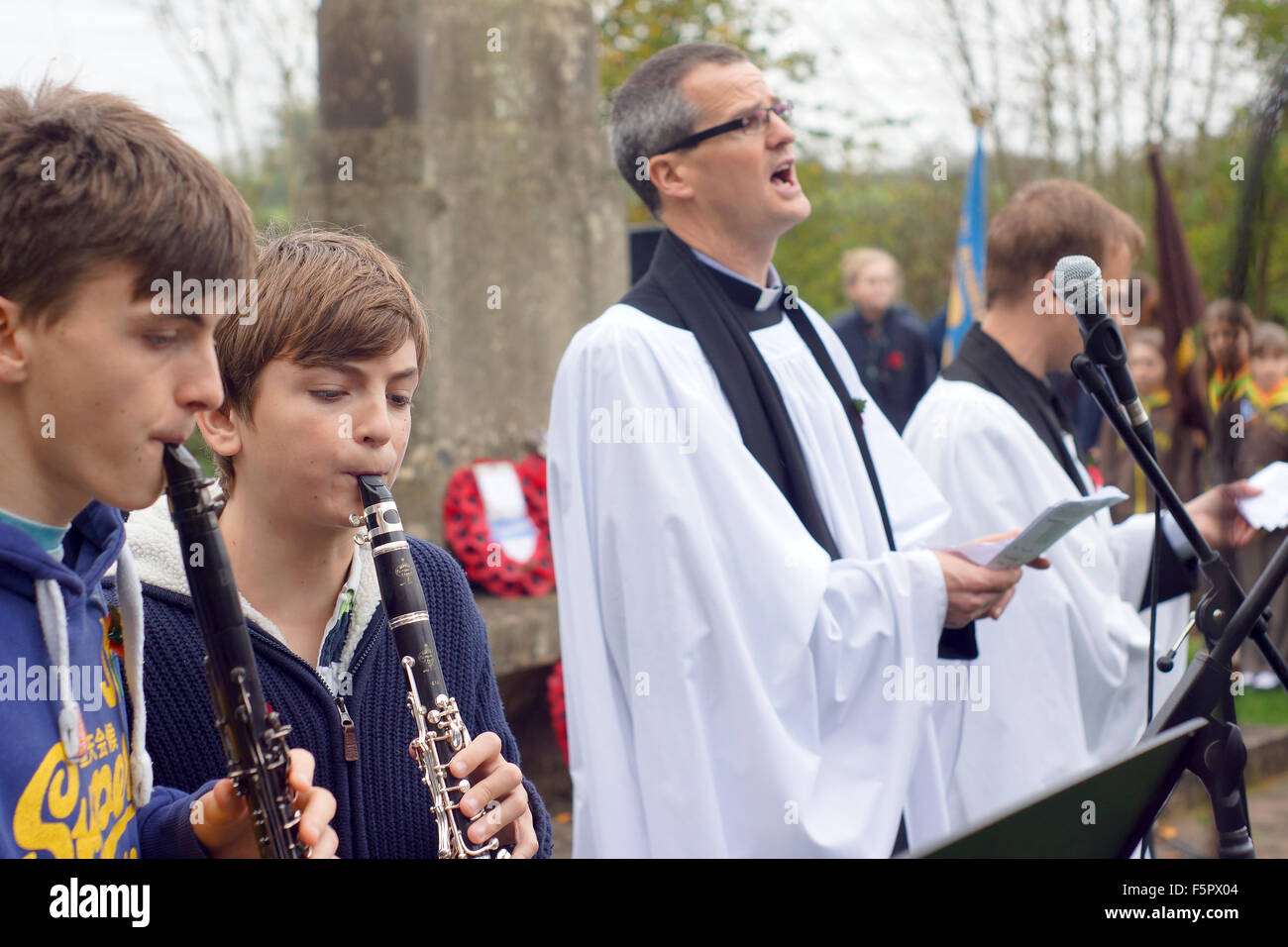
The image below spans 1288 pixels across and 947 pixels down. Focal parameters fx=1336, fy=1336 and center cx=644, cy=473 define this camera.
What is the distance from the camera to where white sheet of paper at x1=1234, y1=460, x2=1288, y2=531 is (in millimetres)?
2730

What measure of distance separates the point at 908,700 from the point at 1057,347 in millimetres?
1427

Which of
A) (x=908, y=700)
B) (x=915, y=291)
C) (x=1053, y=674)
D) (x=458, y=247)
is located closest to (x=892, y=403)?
(x=458, y=247)

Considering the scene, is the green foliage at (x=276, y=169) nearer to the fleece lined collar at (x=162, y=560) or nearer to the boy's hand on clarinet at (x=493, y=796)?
the fleece lined collar at (x=162, y=560)

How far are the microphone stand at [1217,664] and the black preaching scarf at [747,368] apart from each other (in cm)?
81

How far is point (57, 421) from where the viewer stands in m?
1.40

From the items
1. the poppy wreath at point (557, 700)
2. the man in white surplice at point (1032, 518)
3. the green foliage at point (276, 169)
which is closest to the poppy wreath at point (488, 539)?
the poppy wreath at point (557, 700)

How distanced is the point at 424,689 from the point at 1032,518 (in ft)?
7.22

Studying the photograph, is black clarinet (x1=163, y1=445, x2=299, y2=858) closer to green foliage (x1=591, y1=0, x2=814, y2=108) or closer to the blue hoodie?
the blue hoodie

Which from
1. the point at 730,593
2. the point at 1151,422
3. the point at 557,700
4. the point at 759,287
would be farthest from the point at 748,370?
the point at 1151,422

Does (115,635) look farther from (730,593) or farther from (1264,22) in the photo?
(1264,22)

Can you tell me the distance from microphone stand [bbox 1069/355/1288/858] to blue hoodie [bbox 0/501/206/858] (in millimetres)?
1301

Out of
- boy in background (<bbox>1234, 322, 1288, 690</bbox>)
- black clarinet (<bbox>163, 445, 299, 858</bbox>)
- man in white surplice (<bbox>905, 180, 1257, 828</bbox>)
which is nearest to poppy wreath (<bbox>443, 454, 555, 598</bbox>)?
man in white surplice (<bbox>905, 180, 1257, 828</bbox>)

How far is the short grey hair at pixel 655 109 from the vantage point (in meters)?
3.20
